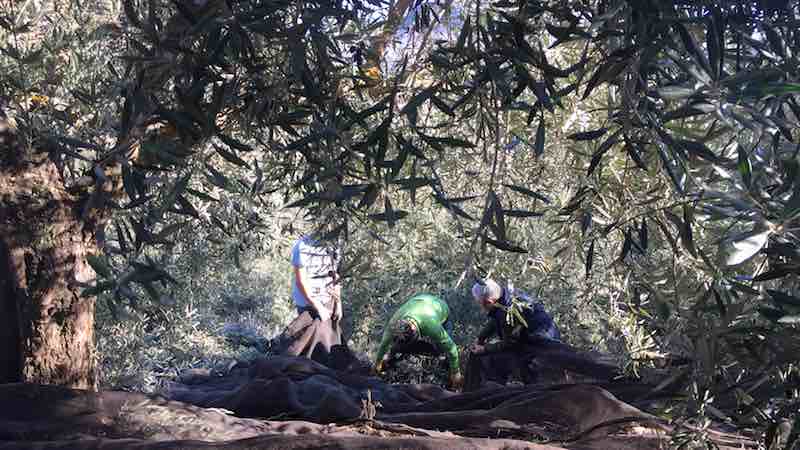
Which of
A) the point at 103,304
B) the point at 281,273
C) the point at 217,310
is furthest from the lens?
the point at 281,273

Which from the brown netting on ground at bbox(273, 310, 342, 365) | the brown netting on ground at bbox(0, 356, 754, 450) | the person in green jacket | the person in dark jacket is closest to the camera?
the brown netting on ground at bbox(0, 356, 754, 450)

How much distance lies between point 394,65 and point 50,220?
4.13 ft

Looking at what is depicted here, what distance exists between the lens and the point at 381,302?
11625mm

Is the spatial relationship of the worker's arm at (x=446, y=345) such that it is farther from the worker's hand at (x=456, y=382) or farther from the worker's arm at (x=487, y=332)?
the worker's arm at (x=487, y=332)

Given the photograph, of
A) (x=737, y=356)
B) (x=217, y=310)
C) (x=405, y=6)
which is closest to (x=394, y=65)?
(x=405, y=6)

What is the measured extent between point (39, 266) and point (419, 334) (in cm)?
517

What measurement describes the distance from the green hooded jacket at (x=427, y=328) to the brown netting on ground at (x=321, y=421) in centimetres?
318

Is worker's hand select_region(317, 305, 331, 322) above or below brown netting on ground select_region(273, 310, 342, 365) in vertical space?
above

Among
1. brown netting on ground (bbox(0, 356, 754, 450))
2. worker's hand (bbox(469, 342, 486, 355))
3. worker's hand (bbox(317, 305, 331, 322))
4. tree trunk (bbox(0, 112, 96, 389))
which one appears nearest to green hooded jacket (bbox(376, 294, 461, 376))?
worker's hand (bbox(469, 342, 486, 355))

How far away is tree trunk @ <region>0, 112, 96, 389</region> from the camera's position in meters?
3.18

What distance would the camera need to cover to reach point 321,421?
13.3ft

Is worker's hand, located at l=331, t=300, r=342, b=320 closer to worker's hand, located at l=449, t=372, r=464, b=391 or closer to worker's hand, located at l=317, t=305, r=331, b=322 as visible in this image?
worker's hand, located at l=317, t=305, r=331, b=322

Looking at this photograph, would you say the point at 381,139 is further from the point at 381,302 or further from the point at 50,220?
the point at 381,302

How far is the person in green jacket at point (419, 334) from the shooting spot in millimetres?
8008
